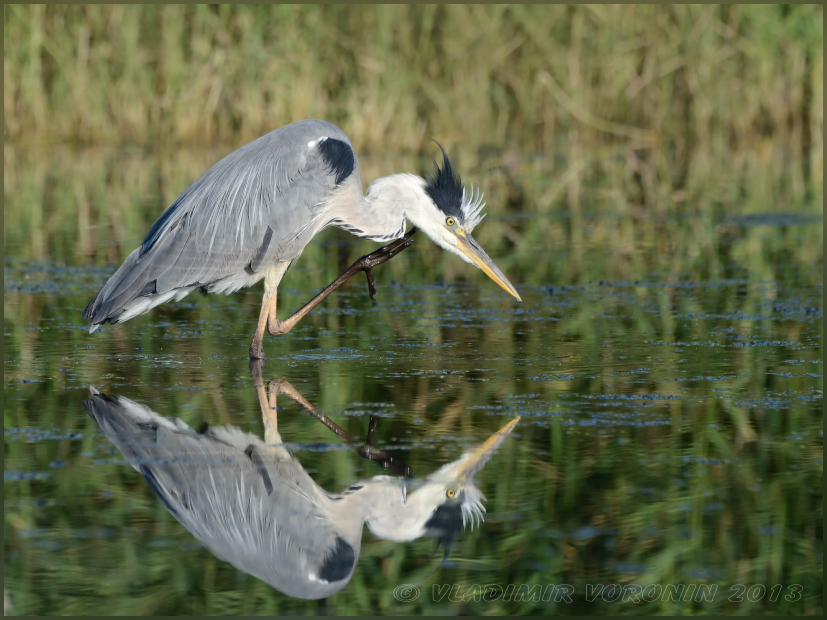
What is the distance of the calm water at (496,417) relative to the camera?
11.5ft

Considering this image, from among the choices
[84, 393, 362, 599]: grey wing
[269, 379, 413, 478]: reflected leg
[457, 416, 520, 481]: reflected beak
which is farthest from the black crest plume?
[84, 393, 362, 599]: grey wing

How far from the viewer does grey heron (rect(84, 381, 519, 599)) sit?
3.69 metres

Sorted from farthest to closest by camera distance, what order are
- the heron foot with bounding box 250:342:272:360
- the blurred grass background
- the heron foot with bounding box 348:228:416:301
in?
the blurred grass background, the heron foot with bounding box 348:228:416:301, the heron foot with bounding box 250:342:272:360

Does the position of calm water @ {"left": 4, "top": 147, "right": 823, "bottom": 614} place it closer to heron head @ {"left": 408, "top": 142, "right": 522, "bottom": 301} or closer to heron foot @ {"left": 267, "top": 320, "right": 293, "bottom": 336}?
heron foot @ {"left": 267, "top": 320, "right": 293, "bottom": 336}

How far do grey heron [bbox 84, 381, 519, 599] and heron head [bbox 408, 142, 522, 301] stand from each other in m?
1.86

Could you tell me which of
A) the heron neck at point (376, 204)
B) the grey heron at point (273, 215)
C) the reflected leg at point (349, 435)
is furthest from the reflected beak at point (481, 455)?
the heron neck at point (376, 204)

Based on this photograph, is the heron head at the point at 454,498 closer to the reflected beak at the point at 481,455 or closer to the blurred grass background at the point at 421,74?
the reflected beak at the point at 481,455

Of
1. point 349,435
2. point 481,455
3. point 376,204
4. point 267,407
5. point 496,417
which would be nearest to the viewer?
point 481,455

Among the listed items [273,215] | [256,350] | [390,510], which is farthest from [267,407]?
[273,215]

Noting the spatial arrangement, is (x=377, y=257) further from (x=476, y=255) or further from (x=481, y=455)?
(x=481, y=455)

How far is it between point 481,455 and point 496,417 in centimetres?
53

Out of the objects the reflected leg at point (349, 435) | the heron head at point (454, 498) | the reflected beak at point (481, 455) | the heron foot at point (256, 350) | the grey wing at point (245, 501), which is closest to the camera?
the grey wing at point (245, 501)

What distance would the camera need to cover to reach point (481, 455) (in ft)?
14.5

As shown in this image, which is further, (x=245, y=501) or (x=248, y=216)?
(x=248, y=216)
